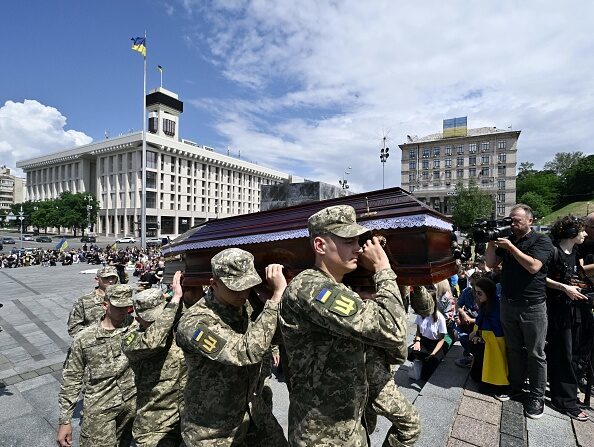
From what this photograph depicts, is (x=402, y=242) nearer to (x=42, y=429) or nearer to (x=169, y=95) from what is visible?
(x=42, y=429)

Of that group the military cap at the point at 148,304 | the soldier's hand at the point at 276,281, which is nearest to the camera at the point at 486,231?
the soldier's hand at the point at 276,281

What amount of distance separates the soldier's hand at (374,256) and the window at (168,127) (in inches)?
2905

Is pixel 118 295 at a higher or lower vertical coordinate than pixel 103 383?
higher

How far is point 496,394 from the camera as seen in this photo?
378 centimetres

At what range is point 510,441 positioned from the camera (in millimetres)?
2902

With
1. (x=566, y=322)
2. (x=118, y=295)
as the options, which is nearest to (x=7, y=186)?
(x=118, y=295)

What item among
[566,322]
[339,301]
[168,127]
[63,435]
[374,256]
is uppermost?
[168,127]

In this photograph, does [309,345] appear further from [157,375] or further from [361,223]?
[157,375]

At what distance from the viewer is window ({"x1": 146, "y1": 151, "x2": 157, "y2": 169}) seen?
60406 millimetres

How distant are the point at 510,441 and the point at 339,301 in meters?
2.62

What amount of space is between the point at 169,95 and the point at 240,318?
76.7 metres

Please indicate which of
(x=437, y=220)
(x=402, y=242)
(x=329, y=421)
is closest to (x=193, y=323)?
(x=329, y=421)

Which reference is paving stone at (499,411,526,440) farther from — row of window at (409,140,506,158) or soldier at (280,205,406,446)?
row of window at (409,140,506,158)

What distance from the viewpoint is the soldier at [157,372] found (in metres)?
2.47
